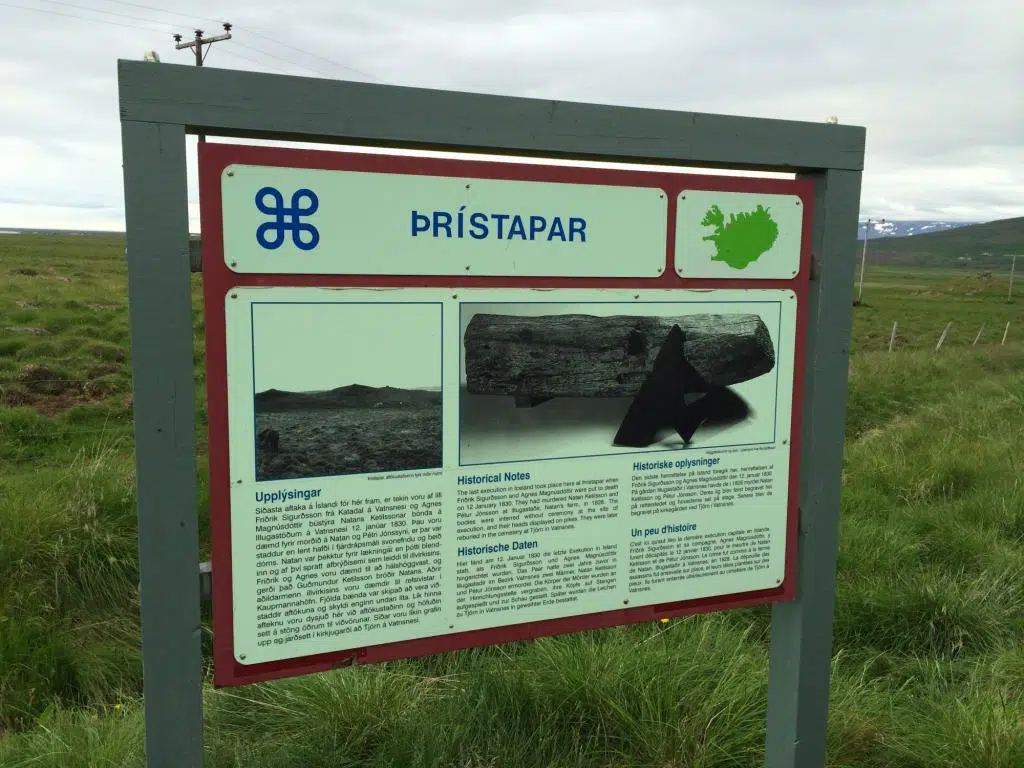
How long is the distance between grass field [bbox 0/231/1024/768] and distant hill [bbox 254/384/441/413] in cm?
130

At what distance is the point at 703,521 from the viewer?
2543 mm

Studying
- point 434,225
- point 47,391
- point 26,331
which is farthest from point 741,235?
point 26,331

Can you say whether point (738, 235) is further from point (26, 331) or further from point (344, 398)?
point (26, 331)

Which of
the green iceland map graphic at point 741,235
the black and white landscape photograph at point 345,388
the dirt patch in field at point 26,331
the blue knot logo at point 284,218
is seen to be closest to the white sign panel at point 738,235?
the green iceland map graphic at point 741,235

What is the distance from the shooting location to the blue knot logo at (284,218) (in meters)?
1.94

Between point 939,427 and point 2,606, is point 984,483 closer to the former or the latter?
point 939,427

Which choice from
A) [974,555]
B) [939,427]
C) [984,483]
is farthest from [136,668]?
[939,427]

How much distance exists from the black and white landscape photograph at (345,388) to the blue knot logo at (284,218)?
147mm

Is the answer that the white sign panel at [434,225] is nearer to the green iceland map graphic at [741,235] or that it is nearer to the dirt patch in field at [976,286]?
the green iceland map graphic at [741,235]

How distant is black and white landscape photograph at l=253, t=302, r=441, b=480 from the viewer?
78.1 inches

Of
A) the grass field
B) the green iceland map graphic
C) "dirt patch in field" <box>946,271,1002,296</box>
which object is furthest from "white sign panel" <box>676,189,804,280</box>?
"dirt patch in field" <box>946,271,1002,296</box>

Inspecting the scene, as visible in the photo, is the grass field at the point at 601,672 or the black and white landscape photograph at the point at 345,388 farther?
the grass field at the point at 601,672

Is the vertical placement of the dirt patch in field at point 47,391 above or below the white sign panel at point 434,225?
below

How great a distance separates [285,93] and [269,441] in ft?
2.70
